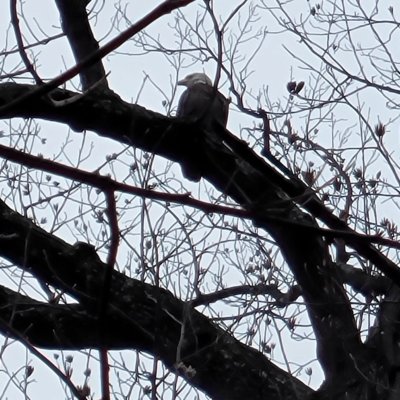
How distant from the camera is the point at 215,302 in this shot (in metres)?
4.31

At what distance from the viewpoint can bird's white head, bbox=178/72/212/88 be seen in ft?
19.1

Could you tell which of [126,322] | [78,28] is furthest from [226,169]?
[78,28]

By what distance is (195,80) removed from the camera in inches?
232

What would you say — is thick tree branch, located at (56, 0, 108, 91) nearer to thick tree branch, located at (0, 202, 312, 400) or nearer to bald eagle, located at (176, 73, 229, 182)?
bald eagle, located at (176, 73, 229, 182)

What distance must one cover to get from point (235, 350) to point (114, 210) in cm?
301

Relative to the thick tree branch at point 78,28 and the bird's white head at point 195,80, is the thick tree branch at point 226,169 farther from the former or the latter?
the bird's white head at point 195,80

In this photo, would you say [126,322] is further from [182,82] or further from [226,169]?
[182,82]

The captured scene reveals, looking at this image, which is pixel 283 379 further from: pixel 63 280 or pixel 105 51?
pixel 105 51

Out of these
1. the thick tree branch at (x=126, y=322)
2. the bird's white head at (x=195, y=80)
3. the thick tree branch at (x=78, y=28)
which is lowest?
the thick tree branch at (x=126, y=322)

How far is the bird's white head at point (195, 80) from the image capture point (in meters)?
5.82

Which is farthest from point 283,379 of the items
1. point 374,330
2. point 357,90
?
point 357,90

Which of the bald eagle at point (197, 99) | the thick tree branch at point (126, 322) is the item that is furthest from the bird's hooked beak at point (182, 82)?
the thick tree branch at point (126, 322)

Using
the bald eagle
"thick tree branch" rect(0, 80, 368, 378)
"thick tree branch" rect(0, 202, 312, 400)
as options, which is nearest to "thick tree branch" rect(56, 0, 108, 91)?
"thick tree branch" rect(0, 80, 368, 378)

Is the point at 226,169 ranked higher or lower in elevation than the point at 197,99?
lower
